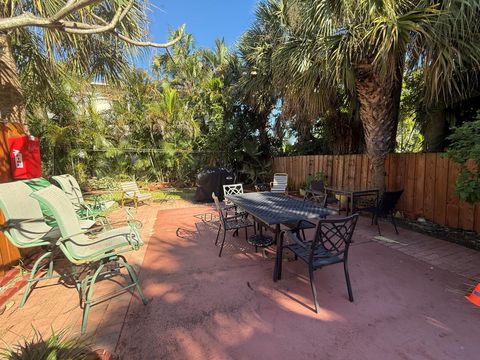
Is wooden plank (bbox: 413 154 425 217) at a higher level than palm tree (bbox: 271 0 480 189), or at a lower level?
lower

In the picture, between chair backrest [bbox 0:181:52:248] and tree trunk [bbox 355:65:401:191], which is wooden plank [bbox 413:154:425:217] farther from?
chair backrest [bbox 0:181:52:248]

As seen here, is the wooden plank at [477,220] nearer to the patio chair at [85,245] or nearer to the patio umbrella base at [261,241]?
the patio umbrella base at [261,241]

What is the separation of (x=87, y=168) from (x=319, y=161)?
9.62m

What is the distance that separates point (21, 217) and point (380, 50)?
5.61 m

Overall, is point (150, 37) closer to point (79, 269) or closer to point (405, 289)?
point (79, 269)

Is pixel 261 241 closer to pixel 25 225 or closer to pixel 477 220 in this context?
pixel 25 225

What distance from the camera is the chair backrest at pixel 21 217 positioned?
2.70 metres

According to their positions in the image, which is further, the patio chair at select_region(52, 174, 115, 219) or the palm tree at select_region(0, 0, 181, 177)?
the patio chair at select_region(52, 174, 115, 219)

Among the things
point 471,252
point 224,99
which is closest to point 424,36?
point 471,252

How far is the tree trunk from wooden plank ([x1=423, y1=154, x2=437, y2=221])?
2.60 feet

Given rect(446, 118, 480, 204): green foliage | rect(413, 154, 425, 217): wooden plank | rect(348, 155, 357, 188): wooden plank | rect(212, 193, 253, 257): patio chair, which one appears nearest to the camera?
rect(446, 118, 480, 204): green foliage

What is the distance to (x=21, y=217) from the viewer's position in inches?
114

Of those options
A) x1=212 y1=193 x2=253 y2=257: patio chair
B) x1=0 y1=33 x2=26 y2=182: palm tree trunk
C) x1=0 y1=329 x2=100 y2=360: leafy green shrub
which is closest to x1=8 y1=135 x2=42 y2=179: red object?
x1=0 y1=33 x2=26 y2=182: palm tree trunk

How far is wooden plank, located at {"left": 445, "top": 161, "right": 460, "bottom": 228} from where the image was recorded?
4.69 metres
